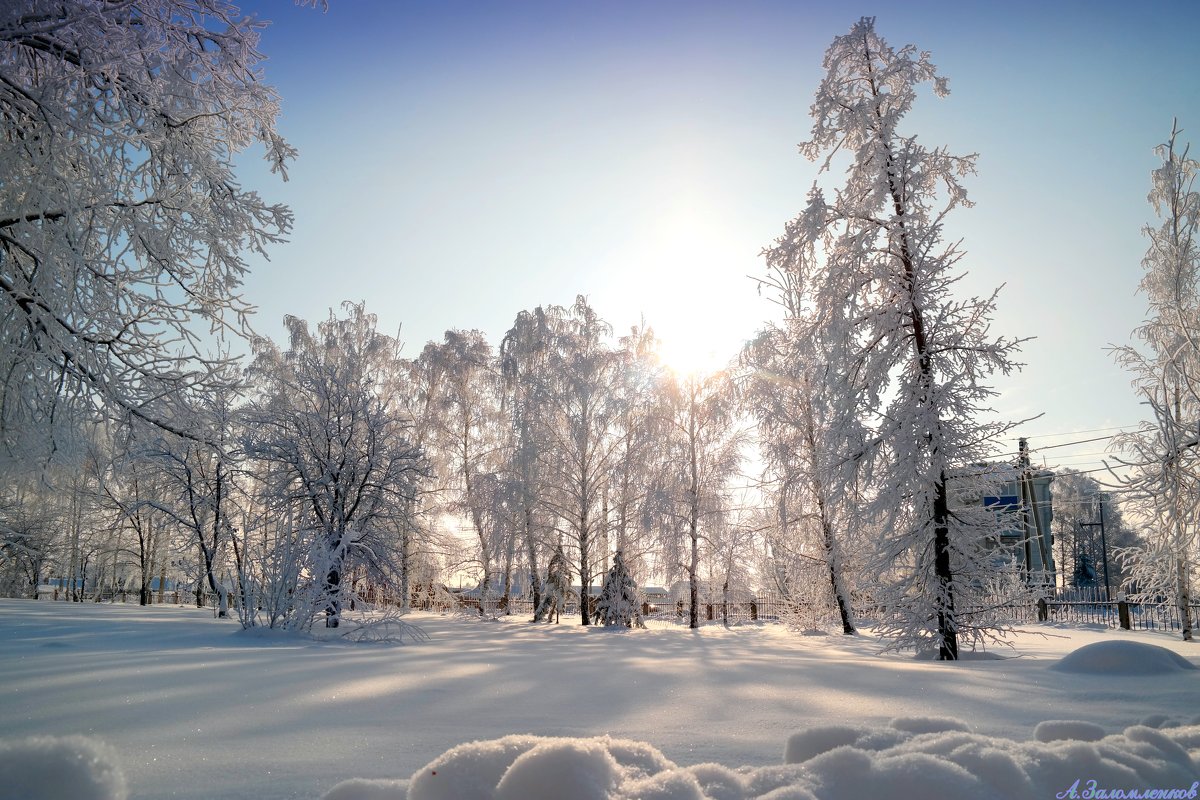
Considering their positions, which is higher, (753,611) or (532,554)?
(532,554)

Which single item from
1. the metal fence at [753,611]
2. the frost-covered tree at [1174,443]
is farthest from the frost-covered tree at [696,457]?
the frost-covered tree at [1174,443]

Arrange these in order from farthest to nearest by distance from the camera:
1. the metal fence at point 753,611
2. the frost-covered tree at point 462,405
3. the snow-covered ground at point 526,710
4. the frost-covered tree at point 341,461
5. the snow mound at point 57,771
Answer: the frost-covered tree at point 462,405 → the metal fence at point 753,611 → the frost-covered tree at point 341,461 → the snow-covered ground at point 526,710 → the snow mound at point 57,771

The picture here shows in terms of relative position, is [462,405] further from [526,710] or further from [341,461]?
[526,710]

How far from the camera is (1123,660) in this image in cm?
570

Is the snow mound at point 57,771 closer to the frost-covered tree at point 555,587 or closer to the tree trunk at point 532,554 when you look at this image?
the tree trunk at point 532,554

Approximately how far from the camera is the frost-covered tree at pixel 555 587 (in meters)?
22.1

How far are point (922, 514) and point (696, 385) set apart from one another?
1227 cm

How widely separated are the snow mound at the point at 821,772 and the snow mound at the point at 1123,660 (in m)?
3.86

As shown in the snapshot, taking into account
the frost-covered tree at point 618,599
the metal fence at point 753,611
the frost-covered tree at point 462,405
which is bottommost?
the metal fence at point 753,611

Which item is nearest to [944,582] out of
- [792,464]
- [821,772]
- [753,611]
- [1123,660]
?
[1123,660]

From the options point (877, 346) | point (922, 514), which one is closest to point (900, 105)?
point (877, 346)

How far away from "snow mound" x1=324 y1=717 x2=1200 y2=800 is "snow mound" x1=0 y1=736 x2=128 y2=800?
63 centimetres

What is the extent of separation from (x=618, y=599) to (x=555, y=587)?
2.97 metres

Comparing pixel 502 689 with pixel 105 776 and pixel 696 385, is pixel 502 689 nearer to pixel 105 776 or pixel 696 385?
pixel 105 776
